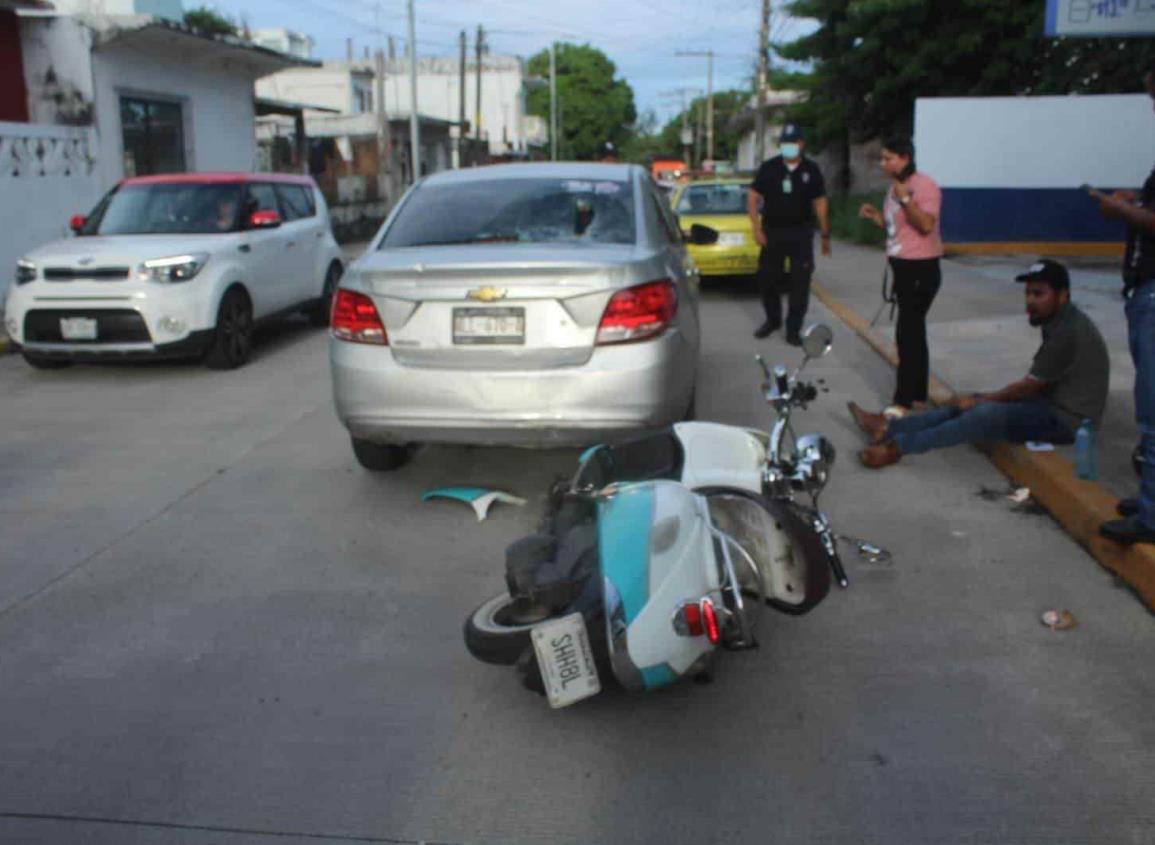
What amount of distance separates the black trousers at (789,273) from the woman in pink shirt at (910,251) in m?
3.08

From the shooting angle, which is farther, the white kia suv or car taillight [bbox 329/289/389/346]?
the white kia suv

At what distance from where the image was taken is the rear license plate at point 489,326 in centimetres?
526

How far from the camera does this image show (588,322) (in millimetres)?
5258

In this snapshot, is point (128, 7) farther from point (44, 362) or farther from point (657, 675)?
point (657, 675)

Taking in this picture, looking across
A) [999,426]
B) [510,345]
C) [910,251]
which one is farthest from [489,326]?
[910,251]

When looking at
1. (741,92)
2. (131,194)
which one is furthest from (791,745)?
(741,92)

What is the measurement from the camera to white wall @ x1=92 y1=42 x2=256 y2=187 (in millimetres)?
16672

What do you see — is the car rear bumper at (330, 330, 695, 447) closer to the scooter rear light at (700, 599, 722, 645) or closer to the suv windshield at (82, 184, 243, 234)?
the scooter rear light at (700, 599, 722, 645)

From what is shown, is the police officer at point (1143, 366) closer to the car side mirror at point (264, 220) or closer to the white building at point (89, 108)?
the car side mirror at point (264, 220)

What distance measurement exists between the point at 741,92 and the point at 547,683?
89461 mm

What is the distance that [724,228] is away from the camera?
14.5 meters

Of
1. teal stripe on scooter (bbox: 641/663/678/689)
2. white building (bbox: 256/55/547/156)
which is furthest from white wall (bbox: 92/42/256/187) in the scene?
white building (bbox: 256/55/547/156)

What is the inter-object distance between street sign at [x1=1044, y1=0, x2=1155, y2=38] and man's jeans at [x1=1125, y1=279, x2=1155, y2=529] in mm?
7402

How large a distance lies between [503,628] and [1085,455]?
3290 mm
